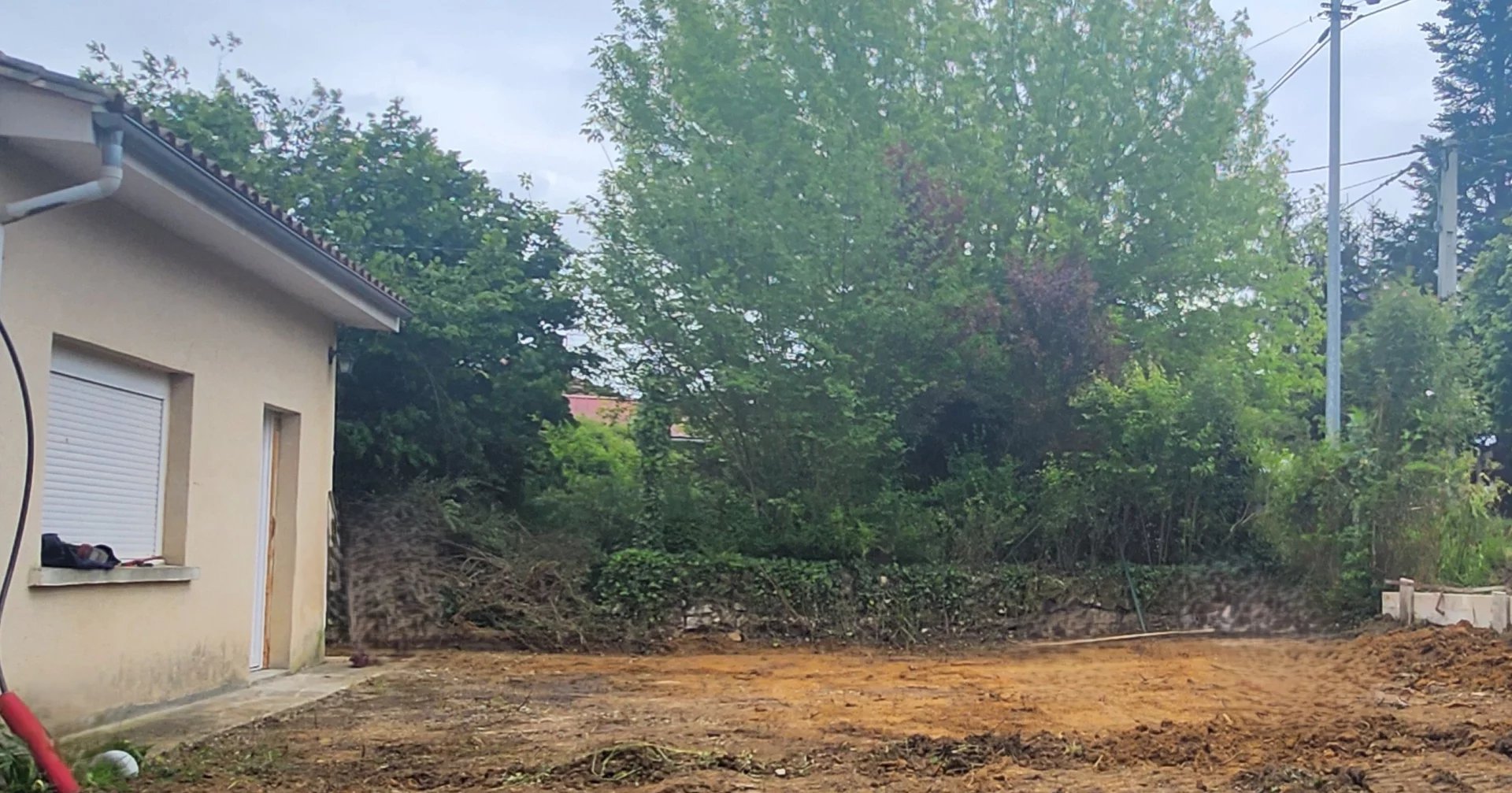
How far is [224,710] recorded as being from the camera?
786cm

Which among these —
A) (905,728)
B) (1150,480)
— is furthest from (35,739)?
(1150,480)

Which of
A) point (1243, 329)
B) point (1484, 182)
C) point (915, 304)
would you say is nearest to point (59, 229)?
point (915, 304)

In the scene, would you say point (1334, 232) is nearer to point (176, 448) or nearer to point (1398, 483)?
point (1398, 483)

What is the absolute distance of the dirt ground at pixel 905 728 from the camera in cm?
575

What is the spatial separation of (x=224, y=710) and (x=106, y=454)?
1.81 metres

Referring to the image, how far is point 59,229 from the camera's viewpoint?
21.2ft

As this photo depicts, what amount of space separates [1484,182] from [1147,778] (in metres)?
33.5

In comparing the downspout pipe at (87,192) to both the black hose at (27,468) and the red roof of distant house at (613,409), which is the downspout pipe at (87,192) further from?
the red roof of distant house at (613,409)

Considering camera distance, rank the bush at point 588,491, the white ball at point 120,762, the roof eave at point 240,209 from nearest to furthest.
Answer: the white ball at point 120,762 → the roof eave at point 240,209 → the bush at point 588,491

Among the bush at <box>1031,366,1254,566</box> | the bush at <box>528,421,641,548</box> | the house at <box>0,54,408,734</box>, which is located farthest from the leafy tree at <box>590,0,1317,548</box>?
the house at <box>0,54,408,734</box>

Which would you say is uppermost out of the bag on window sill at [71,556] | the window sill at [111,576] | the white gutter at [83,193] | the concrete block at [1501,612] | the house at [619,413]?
the white gutter at [83,193]

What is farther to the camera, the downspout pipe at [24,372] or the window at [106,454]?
the window at [106,454]

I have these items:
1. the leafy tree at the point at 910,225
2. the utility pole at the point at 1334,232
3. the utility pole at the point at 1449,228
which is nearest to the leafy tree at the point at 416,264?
the leafy tree at the point at 910,225

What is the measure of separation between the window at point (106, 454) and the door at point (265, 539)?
1.75 metres
